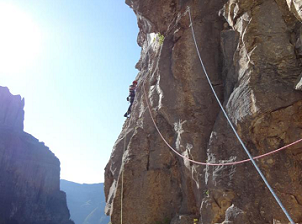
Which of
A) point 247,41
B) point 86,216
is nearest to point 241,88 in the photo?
point 247,41

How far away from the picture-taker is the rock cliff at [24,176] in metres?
59.0

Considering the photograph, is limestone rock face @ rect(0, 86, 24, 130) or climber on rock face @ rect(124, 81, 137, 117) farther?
limestone rock face @ rect(0, 86, 24, 130)

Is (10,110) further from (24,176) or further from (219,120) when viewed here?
(219,120)

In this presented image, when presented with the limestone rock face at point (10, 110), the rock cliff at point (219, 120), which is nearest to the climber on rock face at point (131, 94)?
the rock cliff at point (219, 120)

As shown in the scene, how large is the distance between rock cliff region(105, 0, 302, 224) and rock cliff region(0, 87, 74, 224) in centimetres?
5841

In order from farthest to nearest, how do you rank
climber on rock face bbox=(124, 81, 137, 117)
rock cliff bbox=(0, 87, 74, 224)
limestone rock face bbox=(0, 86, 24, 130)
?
limestone rock face bbox=(0, 86, 24, 130) → rock cliff bbox=(0, 87, 74, 224) → climber on rock face bbox=(124, 81, 137, 117)

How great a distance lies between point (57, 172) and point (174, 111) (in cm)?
7600

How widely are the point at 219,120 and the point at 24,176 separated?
69.4m

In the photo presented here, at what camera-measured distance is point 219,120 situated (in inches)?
255

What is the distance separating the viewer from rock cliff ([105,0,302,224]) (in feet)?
16.5

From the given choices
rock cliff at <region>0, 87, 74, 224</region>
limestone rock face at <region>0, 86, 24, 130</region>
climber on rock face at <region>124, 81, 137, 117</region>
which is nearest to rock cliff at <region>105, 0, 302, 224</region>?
climber on rock face at <region>124, 81, 137, 117</region>

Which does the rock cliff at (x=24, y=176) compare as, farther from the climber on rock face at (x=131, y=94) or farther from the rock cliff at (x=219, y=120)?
the rock cliff at (x=219, y=120)

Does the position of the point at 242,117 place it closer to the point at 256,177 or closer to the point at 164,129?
the point at 256,177

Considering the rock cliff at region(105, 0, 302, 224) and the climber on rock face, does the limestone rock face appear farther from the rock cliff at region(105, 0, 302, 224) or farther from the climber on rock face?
the rock cliff at region(105, 0, 302, 224)
